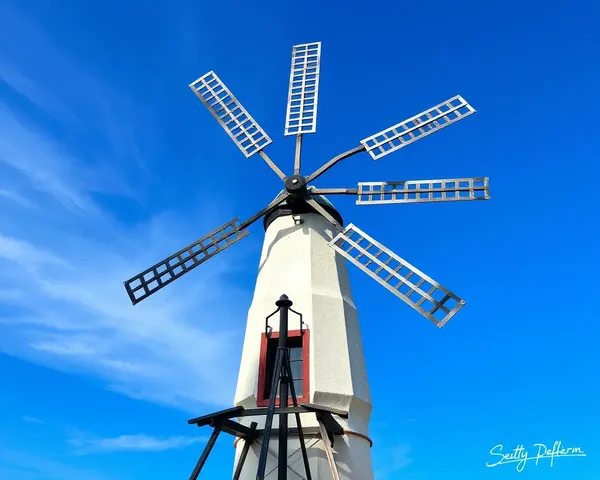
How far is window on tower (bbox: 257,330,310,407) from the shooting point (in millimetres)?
9203

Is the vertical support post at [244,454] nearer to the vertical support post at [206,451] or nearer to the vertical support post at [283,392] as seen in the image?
the vertical support post at [206,451]

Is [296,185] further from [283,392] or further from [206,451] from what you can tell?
[206,451]

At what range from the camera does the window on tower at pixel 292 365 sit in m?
9.20

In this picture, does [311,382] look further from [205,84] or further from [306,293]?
[205,84]

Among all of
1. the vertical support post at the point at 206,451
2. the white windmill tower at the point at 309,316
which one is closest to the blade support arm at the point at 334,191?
the white windmill tower at the point at 309,316

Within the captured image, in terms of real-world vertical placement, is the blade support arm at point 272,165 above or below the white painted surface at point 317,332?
above

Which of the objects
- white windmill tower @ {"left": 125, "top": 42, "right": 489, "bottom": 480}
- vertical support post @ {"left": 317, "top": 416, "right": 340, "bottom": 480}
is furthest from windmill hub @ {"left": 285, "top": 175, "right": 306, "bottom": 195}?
vertical support post @ {"left": 317, "top": 416, "right": 340, "bottom": 480}

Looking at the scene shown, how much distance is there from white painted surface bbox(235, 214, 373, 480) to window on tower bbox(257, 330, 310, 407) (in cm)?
12

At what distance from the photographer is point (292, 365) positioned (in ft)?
31.4

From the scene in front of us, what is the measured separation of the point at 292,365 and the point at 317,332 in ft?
2.45

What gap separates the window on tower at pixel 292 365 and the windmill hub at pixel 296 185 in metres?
3.26

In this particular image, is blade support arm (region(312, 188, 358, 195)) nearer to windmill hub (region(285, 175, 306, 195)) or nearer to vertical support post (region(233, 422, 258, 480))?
windmill hub (region(285, 175, 306, 195))

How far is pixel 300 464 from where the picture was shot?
838 centimetres

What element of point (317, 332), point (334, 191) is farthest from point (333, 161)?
point (317, 332)
